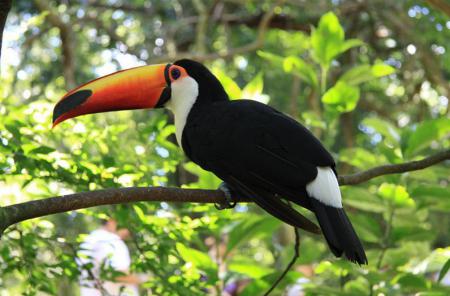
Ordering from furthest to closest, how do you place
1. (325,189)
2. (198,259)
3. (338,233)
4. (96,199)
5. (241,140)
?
(198,259) < (241,140) < (325,189) < (338,233) < (96,199)

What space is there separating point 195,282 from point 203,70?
0.96 m

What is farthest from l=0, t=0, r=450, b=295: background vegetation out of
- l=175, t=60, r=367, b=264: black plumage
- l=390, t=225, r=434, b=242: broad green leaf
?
l=175, t=60, r=367, b=264: black plumage

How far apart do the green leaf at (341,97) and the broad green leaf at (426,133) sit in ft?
0.91

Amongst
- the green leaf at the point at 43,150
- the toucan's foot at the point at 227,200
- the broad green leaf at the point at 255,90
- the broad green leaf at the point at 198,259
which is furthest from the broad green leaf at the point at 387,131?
the green leaf at the point at 43,150

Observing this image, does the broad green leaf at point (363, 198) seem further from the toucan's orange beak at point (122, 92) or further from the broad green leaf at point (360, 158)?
the toucan's orange beak at point (122, 92)

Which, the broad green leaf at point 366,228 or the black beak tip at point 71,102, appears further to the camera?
the broad green leaf at point 366,228

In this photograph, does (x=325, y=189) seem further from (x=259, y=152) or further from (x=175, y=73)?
(x=175, y=73)

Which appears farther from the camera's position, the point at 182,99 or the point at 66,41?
the point at 66,41

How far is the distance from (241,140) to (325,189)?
396 millimetres

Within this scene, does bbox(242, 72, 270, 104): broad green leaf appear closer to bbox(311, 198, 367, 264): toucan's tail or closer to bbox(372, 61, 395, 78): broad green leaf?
bbox(372, 61, 395, 78): broad green leaf

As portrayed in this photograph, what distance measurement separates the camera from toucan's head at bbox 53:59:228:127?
2.91m

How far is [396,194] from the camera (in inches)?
111

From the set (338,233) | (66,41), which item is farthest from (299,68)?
(66,41)

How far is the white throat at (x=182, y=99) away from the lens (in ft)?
9.73
